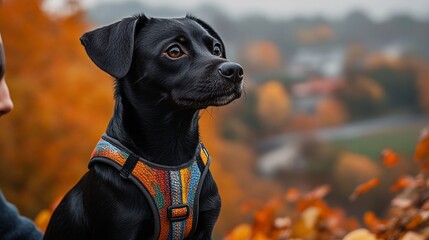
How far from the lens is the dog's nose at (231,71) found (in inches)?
74.9

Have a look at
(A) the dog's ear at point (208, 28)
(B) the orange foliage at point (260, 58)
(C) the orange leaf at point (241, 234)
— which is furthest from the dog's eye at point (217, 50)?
(B) the orange foliage at point (260, 58)

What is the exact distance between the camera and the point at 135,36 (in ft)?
6.67

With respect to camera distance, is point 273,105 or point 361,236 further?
point 273,105

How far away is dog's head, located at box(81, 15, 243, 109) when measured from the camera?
1926 millimetres

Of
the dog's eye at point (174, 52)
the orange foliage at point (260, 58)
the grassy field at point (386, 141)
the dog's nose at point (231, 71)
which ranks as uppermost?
the dog's eye at point (174, 52)

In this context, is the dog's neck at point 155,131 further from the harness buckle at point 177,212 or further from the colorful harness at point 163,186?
the harness buckle at point 177,212

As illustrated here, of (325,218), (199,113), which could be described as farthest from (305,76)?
(199,113)

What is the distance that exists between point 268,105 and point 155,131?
1270 centimetres

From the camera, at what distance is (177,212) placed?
1893mm

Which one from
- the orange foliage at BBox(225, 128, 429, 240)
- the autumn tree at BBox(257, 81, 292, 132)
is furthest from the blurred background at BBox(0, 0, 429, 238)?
the orange foliage at BBox(225, 128, 429, 240)

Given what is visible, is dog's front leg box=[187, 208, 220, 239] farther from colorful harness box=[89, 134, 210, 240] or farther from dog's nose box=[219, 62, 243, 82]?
dog's nose box=[219, 62, 243, 82]

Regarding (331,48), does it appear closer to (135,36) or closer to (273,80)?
(273,80)

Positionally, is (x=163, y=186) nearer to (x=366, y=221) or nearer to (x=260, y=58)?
(x=366, y=221)

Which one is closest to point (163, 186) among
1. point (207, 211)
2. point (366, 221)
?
point (207, 211)
